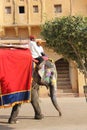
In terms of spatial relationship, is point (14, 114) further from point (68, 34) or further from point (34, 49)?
point (68, 34)

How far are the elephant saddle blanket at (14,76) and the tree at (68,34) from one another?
1.24 meters

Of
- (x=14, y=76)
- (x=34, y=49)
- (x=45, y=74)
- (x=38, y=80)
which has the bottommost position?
(x=38, y=80)

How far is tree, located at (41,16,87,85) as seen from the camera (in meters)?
10.1

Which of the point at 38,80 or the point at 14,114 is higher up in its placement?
the point at 38,80

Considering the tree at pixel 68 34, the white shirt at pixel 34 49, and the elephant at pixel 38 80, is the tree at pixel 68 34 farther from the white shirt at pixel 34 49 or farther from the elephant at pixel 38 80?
the elephant at pixel 38 80

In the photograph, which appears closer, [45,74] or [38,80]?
[38,80]

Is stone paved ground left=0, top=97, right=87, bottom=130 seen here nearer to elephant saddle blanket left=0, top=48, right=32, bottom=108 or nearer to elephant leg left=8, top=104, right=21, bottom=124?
elephant leg left=8, top=104, right=21, bottom=124

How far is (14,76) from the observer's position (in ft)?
29.0

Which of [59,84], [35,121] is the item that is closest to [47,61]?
[35,121]

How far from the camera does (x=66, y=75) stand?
26.8 meters

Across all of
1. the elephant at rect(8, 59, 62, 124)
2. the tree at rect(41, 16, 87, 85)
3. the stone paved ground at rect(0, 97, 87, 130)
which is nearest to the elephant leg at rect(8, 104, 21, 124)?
the elephant at rect(8, 59, 62, 124)

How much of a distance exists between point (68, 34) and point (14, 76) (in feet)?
6.13

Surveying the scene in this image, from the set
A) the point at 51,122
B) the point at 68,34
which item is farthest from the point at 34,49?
the point at 51,122

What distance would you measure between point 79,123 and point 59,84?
620 inches
